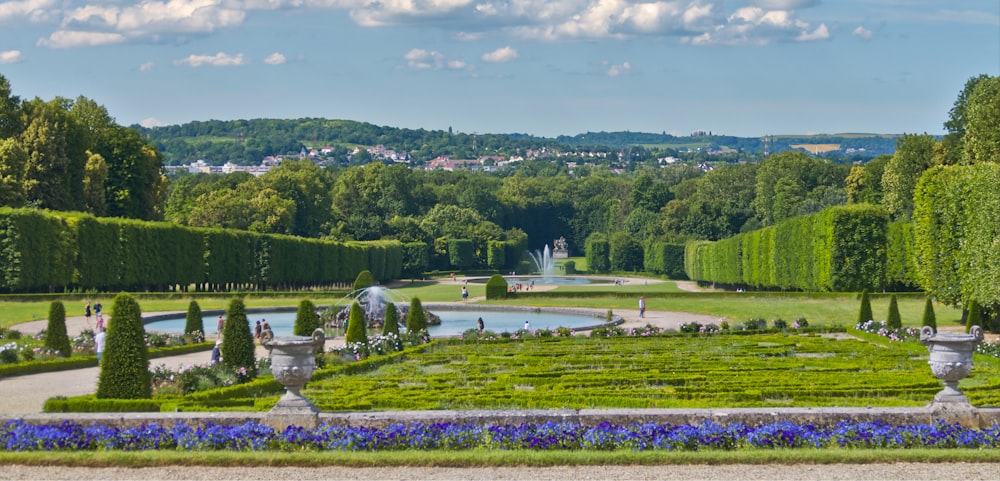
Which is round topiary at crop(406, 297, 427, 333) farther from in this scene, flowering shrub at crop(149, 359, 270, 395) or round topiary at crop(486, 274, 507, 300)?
round topiary at crop(486, 274, 507, 300)

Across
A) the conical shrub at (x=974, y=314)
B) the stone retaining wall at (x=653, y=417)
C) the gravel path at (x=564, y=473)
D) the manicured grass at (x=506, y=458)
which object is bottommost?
the gravel path at (x=564, y=473)

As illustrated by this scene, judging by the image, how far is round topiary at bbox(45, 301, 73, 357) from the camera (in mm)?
32906

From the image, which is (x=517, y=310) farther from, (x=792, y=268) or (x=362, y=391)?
(x=362, y=391)

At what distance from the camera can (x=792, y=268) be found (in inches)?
2763

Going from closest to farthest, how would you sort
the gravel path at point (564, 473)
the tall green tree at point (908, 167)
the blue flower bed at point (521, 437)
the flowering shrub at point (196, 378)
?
1. the gravel path at point (564, 473)
2. the blue flower bed at point (521, 437)
3. the flowering shrub at point (196, 378)
4. the tall green tree at point (908, 167)

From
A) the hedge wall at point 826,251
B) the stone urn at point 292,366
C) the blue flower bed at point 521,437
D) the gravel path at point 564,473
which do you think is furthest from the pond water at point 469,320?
the gravel path at point 564,473

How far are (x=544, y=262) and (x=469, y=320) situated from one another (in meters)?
96.0

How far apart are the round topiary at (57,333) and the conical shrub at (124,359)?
1089 cm

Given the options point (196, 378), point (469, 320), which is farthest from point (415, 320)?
point (469, 320)

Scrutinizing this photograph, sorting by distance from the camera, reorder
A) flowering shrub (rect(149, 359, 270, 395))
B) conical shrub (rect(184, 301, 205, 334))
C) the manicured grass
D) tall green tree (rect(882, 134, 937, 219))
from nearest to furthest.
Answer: the manicured grass, flowering shrub (rect(149, 359, 270, 395)), conical shrub (rect(184, 301, 205, 334)), tall green tree (rect(882, 134, 937, 219))

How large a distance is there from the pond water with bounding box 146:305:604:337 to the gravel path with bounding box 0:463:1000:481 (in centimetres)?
2831

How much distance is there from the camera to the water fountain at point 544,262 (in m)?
138

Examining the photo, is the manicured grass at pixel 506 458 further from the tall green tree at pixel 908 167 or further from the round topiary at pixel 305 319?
the tall green tree at pixel 908 167

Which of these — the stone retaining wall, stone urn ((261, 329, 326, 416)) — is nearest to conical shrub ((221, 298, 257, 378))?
the stone retaining wall
